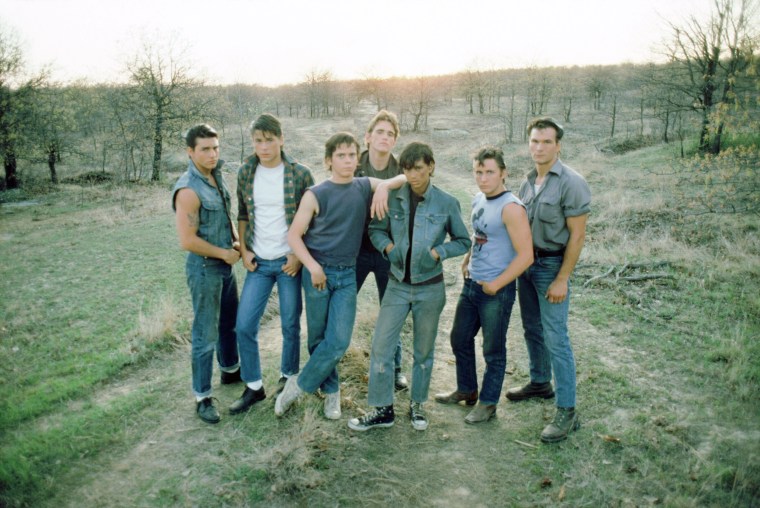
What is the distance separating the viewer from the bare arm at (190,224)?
3320 mm

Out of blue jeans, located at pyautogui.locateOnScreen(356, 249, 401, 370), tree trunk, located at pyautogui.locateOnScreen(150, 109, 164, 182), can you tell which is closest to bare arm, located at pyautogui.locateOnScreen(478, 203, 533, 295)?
blue jeans, located at pyautogui.locateOnScreen(356, 249, 401, 370)

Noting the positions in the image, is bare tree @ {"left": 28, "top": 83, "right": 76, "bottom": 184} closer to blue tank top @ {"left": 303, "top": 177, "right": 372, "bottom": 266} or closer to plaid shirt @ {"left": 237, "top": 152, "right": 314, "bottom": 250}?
plaid shirt @ {"left": 237, "top": 152, "right": 314, "bottom": 250}

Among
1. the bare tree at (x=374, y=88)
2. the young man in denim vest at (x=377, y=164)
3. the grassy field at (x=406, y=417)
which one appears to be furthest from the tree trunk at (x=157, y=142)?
the bare tree at (x=374, y=88)

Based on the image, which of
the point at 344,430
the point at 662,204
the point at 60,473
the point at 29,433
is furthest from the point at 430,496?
the point at 662,204

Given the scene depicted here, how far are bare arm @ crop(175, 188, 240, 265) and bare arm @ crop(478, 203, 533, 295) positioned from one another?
2234mm

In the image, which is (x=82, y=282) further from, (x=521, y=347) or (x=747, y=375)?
(x=747, y=375)

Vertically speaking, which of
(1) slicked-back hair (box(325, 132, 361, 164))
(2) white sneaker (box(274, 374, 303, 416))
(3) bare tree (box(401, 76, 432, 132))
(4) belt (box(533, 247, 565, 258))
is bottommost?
(2) white sneaker (box(274, 374, 303, 416))

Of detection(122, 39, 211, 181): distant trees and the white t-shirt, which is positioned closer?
the white t-shirt

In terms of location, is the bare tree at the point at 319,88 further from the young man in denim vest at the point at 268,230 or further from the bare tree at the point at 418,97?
the young man in denim vest at the point at 268,230

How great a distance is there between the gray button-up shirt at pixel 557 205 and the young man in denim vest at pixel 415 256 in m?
0.59

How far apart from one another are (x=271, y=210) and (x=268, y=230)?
0.16 metres

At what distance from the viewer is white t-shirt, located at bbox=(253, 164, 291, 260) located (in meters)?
3.50

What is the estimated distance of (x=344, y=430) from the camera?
3504mm

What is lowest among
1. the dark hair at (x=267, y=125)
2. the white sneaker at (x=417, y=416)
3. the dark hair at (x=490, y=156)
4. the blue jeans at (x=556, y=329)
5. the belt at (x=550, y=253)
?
the white sneaker at (x=417, y=416)
